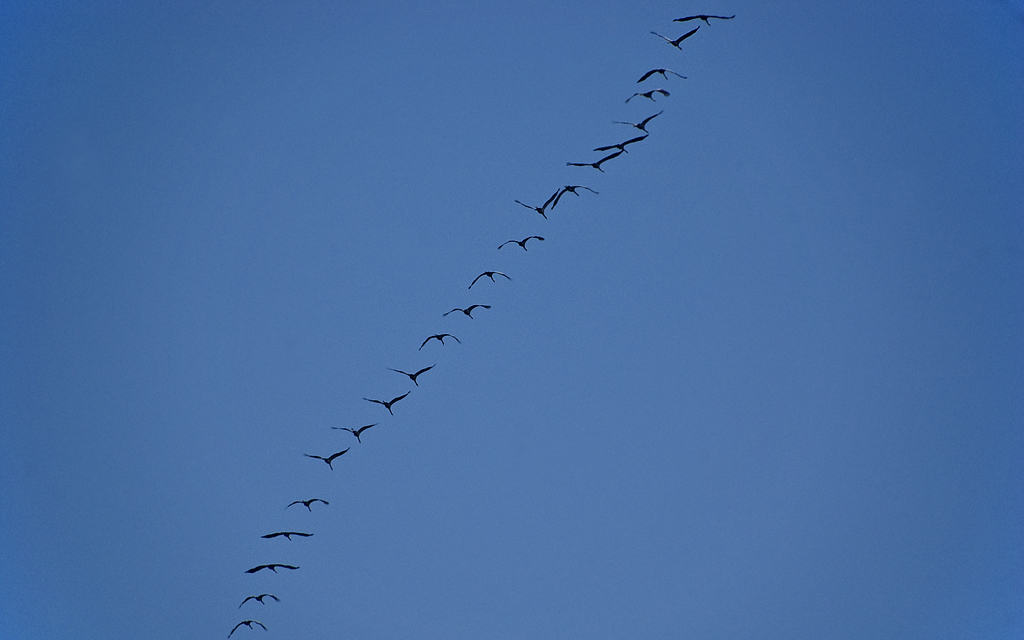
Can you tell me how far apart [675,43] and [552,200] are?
15.3 feet

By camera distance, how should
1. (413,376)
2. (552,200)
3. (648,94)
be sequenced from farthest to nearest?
(413,376) < (552,200) < (648,94)

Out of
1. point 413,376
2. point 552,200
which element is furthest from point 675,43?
point 413,376

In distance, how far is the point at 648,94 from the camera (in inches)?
940

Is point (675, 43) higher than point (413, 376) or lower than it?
higher

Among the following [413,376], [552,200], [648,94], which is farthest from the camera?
[413,376]

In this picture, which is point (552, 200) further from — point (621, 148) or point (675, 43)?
point (675, 43)

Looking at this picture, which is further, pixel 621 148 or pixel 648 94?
pixel 621 148

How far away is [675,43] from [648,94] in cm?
193

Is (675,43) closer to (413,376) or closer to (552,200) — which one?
(552,200)

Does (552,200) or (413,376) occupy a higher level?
(552,200)

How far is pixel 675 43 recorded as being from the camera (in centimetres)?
2492

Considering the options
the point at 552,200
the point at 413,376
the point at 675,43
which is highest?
the point at 675,43

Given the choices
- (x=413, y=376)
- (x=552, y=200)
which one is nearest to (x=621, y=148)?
(x=552, y=200)

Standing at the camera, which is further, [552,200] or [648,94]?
[552,200]
